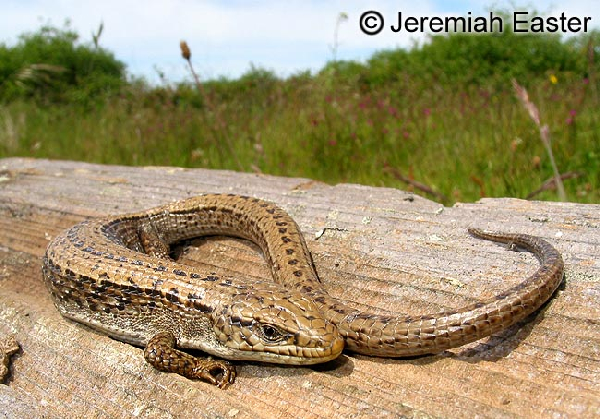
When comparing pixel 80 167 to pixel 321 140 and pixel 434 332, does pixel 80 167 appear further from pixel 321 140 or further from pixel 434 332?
pixel 434 332

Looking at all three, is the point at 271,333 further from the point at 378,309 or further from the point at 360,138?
the point at 360,138

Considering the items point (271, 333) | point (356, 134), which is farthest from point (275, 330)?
point (356, 134)

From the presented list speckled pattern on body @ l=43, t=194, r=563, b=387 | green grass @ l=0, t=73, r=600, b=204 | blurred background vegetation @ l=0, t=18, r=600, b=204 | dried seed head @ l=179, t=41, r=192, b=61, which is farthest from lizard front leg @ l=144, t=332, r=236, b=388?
dried seed head @ l=179, t=41, r=192, b=61

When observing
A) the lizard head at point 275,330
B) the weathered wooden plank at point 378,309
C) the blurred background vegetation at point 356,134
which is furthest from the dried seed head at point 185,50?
the lizard head at point 275,330

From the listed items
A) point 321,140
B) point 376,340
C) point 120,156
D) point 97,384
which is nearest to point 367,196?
point 376,340

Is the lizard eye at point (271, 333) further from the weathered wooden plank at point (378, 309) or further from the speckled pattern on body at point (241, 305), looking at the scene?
the weathered wooden plank at point (378, 309)

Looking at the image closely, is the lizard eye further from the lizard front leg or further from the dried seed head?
the dried seed head

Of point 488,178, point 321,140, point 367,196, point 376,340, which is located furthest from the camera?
point 321,140

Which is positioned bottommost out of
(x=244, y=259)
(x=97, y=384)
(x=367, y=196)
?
(x=97, y=384)
